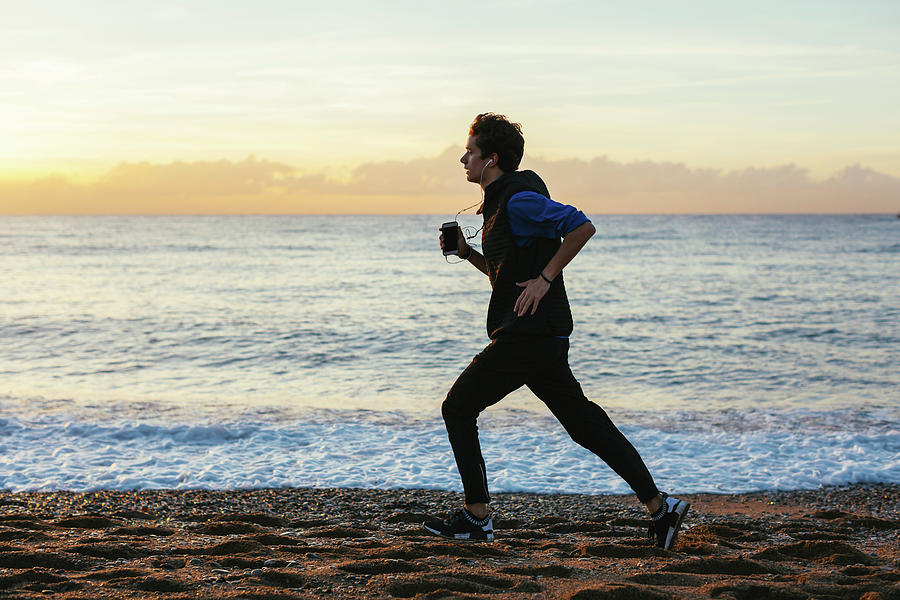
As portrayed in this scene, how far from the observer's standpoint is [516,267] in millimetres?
3512

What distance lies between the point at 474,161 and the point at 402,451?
4.22 meters

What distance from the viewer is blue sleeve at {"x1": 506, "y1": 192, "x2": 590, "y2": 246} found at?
132 inches

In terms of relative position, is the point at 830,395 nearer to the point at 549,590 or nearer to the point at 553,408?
the point at 553,408

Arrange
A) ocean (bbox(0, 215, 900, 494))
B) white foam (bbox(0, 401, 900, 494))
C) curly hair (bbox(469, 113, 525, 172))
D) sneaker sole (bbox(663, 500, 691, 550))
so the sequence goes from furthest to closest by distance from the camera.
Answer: ocean (bbox(0, 215, 900, 494)) < white foam (bbox(0, 401, 900, 494)) < sneaker sole (bbox(663, 500, 691, 550)) < curly hair (bbox(469, 113, 525, 172))

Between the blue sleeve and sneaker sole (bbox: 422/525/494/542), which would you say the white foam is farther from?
the blue sleeve

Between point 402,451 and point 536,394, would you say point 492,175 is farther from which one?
point 402,451

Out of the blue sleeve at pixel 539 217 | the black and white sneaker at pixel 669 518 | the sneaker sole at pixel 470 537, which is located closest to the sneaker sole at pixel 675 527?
the black and white sneaker at pixel 669 518

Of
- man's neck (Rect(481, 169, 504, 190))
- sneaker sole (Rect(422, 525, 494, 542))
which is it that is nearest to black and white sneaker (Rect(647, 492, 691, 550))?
sneaker sole (Rect(422, 525, 494, 542))

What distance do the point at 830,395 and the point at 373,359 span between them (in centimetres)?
713

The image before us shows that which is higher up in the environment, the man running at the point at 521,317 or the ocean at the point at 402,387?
the man running at the point at 521,317

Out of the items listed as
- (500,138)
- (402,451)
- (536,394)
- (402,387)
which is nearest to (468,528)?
(536,394)

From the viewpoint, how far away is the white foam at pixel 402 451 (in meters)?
6.30

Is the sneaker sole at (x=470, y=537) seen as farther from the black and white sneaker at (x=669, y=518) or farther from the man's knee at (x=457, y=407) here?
the black and white sneaker at (x=669, y=518)

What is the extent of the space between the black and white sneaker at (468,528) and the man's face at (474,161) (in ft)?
5.86
